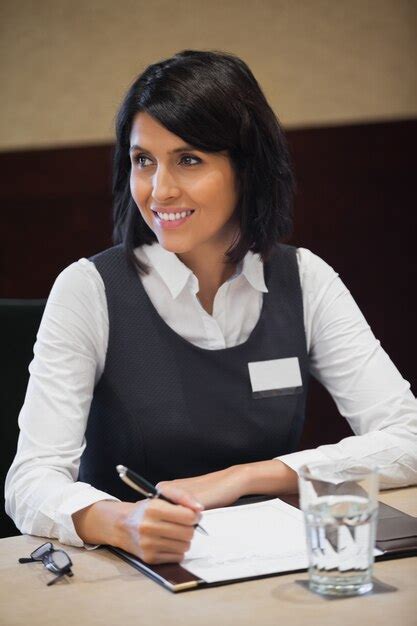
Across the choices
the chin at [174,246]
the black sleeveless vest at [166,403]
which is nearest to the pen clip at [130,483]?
the black sleeveless vest at [166,403]

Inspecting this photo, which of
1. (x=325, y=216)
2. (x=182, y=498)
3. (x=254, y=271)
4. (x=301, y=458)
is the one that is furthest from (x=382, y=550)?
(x=325, y=216)

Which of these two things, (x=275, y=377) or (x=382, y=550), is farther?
(x=275, y=377)

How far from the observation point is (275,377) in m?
2.17

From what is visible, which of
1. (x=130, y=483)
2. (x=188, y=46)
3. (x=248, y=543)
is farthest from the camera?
(x=188, y=46)

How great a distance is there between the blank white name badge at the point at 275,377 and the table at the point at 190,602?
0.72 meters

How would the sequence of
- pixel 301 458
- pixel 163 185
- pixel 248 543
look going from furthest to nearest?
pixel 163 185
pixel 301 458
pixel 248 543

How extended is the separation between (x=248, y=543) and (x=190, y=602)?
0.22 meters

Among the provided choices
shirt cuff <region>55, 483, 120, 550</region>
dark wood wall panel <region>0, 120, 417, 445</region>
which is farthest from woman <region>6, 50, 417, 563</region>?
dark wood wall panel <region>0, 120, 417, 445</region>

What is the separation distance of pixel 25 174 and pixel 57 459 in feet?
7.50

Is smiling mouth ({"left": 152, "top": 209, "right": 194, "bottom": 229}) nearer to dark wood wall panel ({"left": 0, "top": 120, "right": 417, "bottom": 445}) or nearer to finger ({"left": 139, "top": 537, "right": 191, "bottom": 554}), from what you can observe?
finger ({"left": 139, "top": 537, "right": 191, "bottom": 554})

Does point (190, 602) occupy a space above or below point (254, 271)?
below

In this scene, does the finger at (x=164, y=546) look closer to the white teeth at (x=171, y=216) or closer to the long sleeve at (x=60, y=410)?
the long sleeve at (x=60, y=410)

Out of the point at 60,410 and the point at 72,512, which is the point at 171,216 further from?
the point at 72,512

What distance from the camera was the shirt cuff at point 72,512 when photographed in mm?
1626
